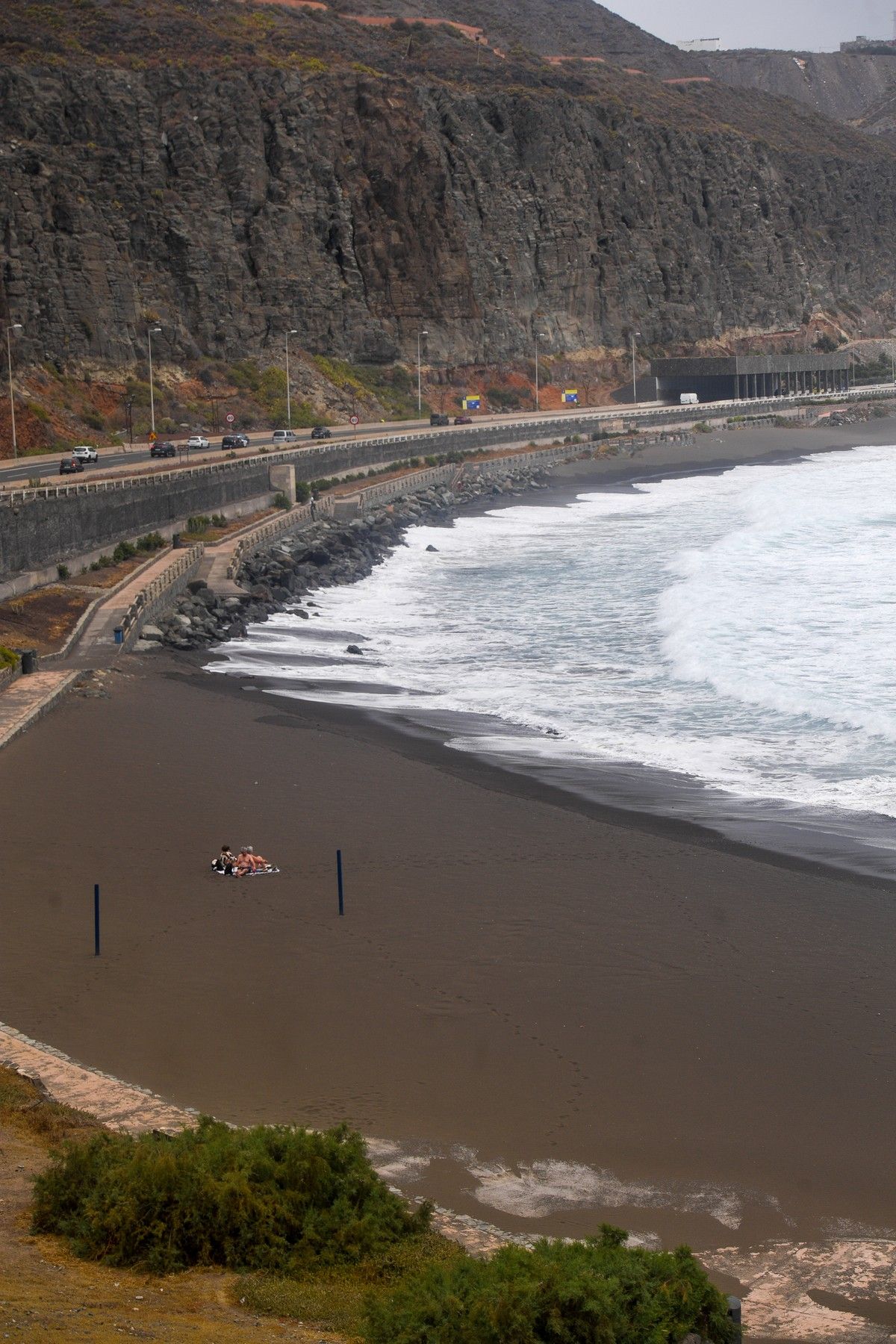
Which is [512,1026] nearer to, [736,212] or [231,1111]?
[231,1111]

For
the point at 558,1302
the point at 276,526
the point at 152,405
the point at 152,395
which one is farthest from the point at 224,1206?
the point at 152,405

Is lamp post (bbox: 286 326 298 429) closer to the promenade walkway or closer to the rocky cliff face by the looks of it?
the rocky cliff face

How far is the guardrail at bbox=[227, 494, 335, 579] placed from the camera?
45.7 meters

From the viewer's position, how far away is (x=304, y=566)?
Result: 4778cm

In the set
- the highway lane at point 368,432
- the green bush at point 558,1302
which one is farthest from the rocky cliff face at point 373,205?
the green bush at point 558,1302

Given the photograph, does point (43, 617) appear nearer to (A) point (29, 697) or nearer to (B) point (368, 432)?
(A) point (29, 697)

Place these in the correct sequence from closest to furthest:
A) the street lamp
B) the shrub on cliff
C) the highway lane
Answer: the shrub on cliff
the highway lane
the street lamp

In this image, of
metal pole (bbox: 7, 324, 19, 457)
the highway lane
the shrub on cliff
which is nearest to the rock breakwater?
the highway lane

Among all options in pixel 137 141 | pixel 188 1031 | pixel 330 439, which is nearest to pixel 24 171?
pixel 137 141

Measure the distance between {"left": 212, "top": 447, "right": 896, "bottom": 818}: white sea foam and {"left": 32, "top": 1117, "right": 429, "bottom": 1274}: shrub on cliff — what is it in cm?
1320

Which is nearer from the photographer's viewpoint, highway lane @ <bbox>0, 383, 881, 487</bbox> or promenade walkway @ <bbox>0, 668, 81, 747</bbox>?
promenade walkway @ <bbox>0, 668, 81, 747</bbox>

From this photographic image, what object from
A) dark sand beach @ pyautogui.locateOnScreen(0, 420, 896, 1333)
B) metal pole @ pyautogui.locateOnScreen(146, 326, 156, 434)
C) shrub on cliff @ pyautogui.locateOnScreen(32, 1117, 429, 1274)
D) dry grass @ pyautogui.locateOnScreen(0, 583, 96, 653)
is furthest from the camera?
metal pole @ pyautogui.locateOnScreen(146, 326, 156, 434)

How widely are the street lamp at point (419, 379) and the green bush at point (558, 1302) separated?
89319mm

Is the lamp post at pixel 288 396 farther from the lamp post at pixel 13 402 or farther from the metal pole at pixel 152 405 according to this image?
the lamp post at pixel 13 402
